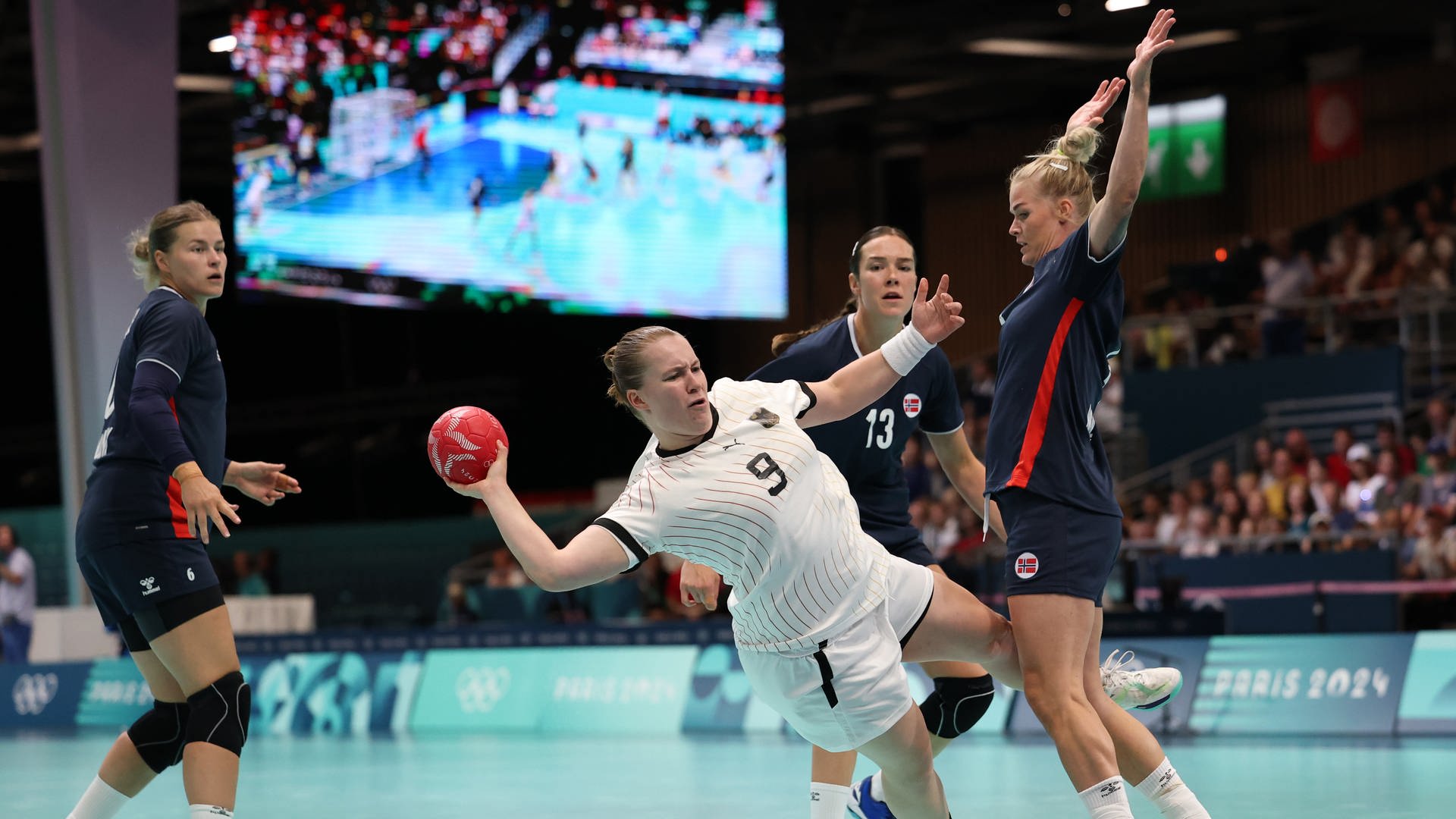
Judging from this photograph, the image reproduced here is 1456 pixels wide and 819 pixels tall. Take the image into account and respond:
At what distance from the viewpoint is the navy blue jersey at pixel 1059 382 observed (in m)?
4.51

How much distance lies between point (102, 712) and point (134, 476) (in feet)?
33.7

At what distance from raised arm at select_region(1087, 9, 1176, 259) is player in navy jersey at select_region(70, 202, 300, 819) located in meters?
2.56

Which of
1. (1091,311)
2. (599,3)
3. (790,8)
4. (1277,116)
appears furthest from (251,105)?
(1277,116)

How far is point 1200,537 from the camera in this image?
46.7 feet

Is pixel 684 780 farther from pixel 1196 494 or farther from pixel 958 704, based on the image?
pixel 1196 494

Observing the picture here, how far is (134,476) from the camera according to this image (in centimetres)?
493

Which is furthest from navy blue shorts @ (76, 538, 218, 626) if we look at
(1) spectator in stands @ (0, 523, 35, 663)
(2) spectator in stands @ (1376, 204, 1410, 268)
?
(2) spectator in stands @ (1376, 204, 1410, 268)

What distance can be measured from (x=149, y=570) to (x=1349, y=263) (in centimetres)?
1735

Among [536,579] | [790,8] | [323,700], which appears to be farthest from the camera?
[790,8]

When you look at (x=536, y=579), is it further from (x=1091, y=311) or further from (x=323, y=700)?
(x=323, y=700)

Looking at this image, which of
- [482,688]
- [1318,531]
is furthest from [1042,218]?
[1318,531]

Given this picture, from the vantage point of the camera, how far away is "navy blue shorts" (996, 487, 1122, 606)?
4438 millimetres

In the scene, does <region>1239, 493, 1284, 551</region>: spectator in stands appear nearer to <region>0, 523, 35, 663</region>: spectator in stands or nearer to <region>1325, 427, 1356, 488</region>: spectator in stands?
<region>1325, 427, 1356, 488</region>: spectator in stands

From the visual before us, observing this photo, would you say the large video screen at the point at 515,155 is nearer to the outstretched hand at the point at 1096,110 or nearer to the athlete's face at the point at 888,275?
the athlete's face at the point at 888,275
